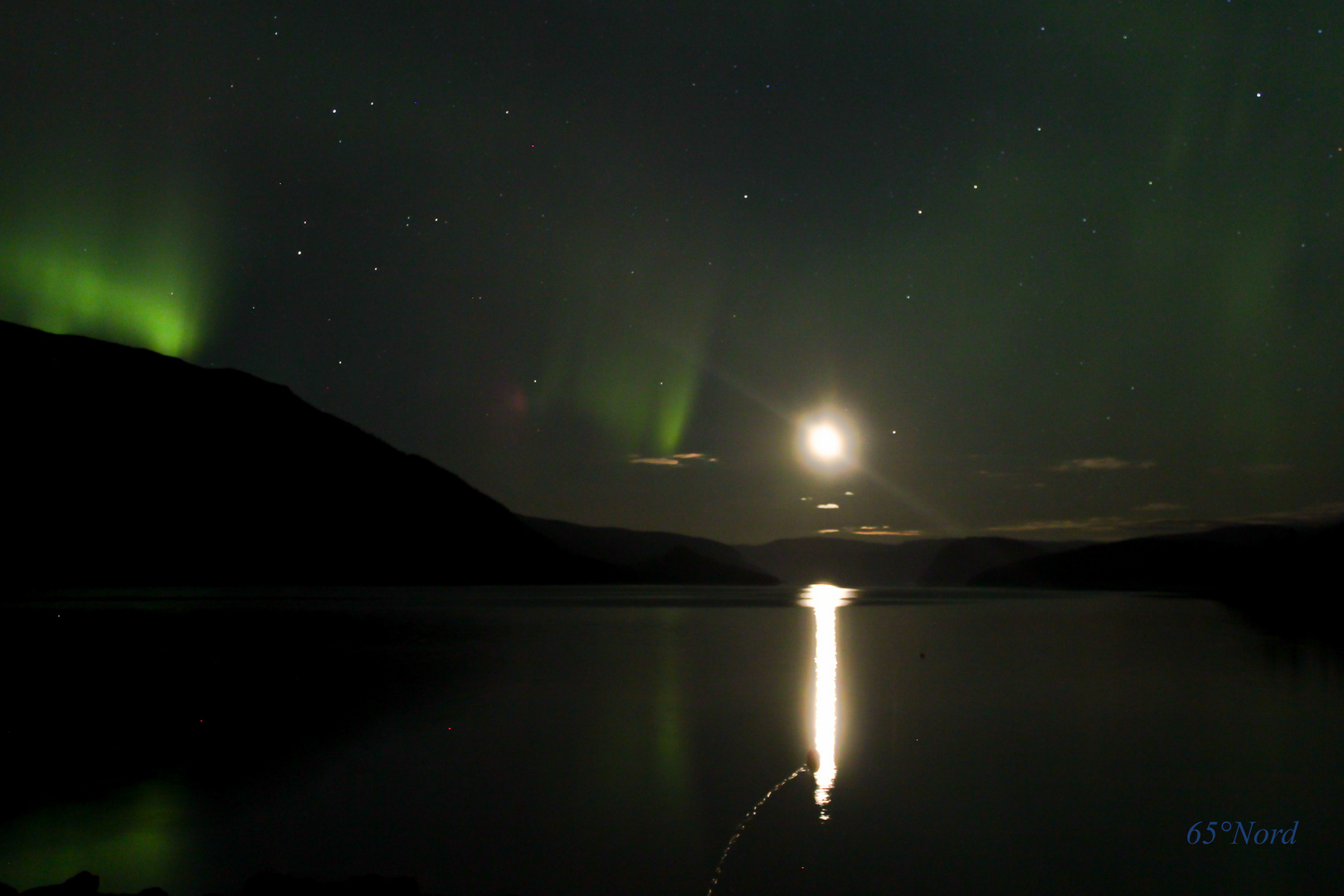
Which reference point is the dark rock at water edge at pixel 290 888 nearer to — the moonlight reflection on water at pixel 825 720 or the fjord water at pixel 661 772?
the fjord water at pixel 661 772

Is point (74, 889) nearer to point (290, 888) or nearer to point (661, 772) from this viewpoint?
point (290, 888)

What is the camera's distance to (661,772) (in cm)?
2223

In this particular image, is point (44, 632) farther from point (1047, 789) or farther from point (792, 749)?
point (1047, 789)

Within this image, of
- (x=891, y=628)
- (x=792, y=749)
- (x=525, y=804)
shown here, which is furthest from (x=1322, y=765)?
(x=891, y=628)

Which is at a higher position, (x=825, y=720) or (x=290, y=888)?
(x=290, y=888)

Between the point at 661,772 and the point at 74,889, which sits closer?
the point at 74,889

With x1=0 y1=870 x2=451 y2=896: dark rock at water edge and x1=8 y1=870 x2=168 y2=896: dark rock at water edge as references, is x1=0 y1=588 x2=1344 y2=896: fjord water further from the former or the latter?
x1=8 y1=870 x2=168 y2=896: dark rock at water edge

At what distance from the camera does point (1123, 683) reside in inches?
1602

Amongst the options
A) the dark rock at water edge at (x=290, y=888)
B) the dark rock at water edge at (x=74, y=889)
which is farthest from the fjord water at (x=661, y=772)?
the dark rock at water edge at (x=74, y=889)

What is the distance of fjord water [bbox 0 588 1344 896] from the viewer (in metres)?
14.9

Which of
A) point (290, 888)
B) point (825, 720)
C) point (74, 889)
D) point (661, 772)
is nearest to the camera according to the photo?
point (74, 889)

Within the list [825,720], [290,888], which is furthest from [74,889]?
[825,720]

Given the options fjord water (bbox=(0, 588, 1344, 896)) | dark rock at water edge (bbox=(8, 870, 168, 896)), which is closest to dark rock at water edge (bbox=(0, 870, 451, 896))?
dark rock at water edge (bbox=(8, 870, 168, 896))

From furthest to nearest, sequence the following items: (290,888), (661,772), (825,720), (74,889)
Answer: (825,720) < (661,772) < (290,888) < (74,889)
